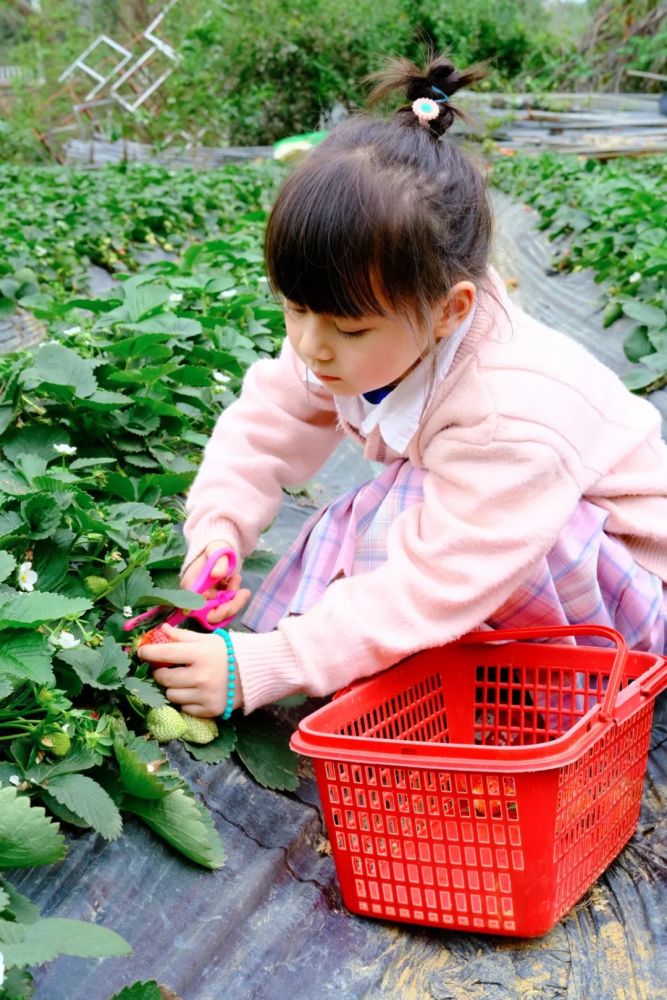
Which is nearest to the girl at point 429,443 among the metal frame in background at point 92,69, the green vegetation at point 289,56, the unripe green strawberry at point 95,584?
the unripe green strawberry at point 95,584

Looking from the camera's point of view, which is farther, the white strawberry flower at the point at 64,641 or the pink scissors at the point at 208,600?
the pink scissors at the point at 208,600

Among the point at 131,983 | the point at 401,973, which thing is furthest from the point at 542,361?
the point at 131,983

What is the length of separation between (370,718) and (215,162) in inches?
339

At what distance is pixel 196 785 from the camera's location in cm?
148

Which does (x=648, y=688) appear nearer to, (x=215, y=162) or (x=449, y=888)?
(x=449, y=888)

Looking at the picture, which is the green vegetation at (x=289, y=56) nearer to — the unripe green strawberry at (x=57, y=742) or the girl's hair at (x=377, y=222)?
the girl's hair at (x=377, y=222)

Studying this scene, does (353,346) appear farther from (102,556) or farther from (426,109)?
(102,556)

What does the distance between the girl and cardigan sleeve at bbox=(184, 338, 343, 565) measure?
0.09m

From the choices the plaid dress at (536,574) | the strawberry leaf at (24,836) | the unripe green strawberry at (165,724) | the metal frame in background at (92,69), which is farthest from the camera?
the metal frame in background at (92,69)

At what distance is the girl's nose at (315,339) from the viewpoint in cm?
142

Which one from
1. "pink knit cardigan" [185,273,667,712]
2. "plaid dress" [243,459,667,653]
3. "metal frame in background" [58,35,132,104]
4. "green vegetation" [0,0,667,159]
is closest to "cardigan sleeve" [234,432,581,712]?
"pink knit cardigan" [185,273,667,712]

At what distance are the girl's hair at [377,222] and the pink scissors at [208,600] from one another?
468 mm

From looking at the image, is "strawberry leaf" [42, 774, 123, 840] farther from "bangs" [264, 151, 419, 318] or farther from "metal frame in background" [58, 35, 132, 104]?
"metal frame in background" [58, 35, 132, 104]

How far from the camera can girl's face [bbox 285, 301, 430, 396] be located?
1.42m
